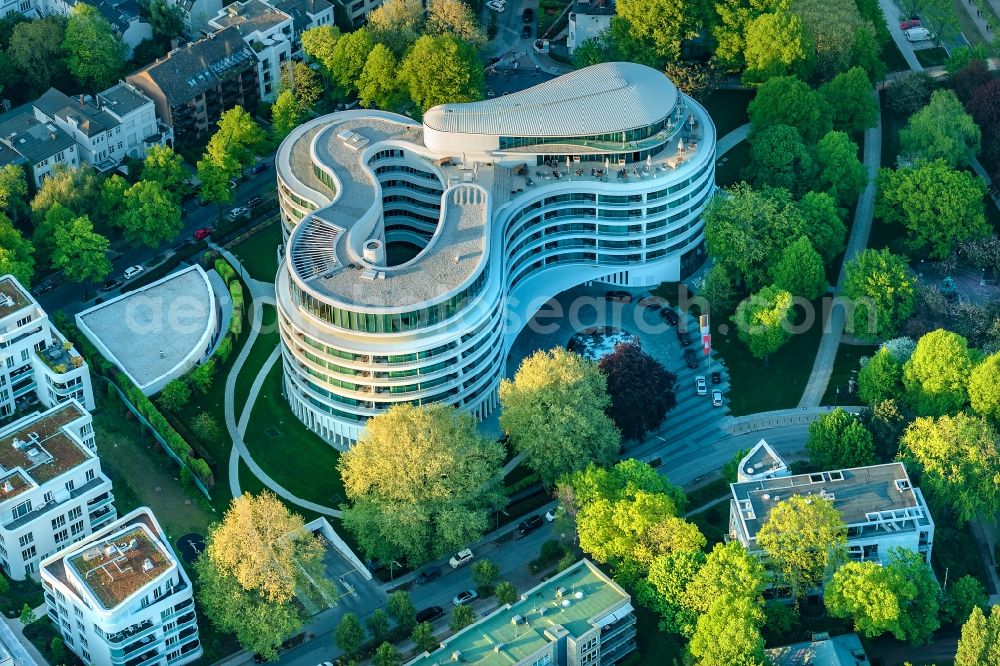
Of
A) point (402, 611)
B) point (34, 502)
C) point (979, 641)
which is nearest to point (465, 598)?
point (402, 611)

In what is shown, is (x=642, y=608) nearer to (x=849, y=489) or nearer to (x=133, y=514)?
(x=849, y=489)

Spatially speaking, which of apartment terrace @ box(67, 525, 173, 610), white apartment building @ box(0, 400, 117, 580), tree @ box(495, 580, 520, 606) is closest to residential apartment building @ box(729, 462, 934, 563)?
tree @ box(495, 580, 520, 606)

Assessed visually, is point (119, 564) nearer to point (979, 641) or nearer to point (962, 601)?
point (979, 641)

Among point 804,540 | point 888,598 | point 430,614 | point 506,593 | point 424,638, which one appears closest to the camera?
point 888,598

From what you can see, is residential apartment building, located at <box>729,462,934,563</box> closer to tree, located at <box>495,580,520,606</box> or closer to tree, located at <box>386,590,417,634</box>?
tree, located at <box>495,580,520,606</box>

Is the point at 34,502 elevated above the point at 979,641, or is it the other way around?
the point at 979,641

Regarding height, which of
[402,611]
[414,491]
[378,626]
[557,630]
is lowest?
[378,626]
